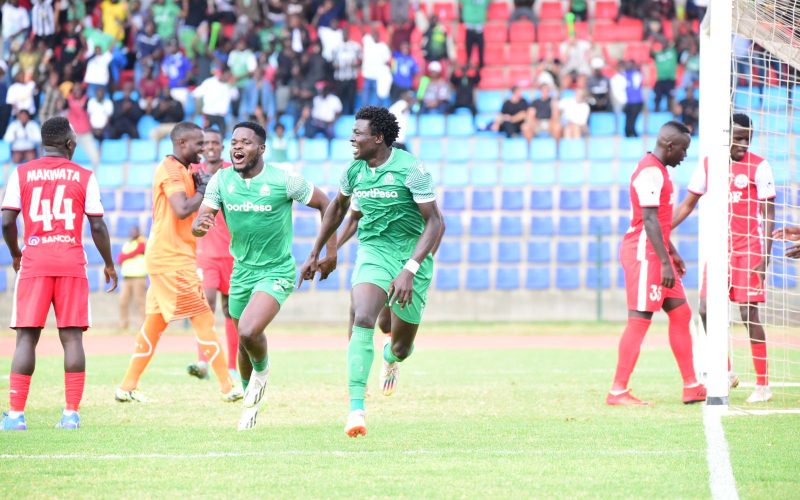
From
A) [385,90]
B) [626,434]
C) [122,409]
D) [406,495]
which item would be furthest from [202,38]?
[406,495]

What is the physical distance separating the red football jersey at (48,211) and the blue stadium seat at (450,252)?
1667 cm

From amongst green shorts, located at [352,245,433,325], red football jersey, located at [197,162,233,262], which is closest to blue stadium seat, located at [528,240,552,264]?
red football jersey, located at [197,162,233,262]

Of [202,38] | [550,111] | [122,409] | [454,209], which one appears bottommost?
[122,409]

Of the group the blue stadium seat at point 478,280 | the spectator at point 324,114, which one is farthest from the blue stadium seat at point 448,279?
the spectator at point 324,114

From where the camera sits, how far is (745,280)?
10.9 m

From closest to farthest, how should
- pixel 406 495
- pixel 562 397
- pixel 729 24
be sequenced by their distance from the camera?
pixel 406 495 → pixel 729 24 → pixel 562 397

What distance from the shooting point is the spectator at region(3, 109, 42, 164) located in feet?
88.4

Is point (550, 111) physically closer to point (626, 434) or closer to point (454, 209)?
point (454, 209)

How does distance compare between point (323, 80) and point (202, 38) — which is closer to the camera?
point (323, 80)

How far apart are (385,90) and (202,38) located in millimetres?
5143

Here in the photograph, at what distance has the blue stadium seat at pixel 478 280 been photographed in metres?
25.3

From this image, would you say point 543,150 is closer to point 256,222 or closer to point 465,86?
point 465,86

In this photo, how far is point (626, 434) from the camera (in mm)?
8383

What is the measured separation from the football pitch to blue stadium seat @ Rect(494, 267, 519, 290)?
1132 centimetres
